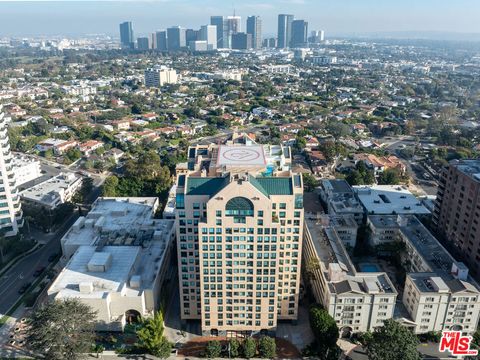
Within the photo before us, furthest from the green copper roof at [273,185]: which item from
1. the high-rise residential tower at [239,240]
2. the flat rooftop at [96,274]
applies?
the flat rooftop at [96,274]

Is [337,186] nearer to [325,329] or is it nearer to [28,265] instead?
[325,329]

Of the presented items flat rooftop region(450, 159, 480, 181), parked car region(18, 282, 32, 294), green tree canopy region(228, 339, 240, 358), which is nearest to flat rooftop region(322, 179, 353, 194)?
flat rooftop region(450, 159, 480, 181)

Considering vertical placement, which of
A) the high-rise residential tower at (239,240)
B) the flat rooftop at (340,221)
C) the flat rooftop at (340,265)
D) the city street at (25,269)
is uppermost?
the high-rise residential tower at (239,240)

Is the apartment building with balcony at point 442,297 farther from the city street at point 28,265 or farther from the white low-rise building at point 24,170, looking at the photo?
the white low-rise building at point 24,170

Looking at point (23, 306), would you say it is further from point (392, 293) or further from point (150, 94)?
point (150, 94)

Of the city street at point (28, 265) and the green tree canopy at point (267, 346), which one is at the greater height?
the green tree canopy at point (267, 346)

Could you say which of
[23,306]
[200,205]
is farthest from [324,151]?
[23,306]
